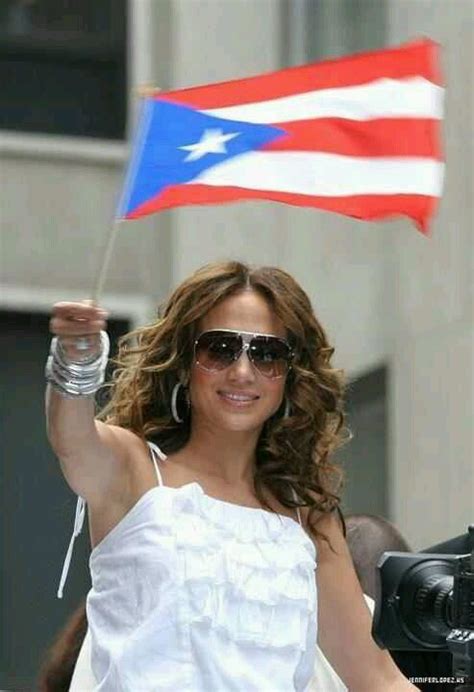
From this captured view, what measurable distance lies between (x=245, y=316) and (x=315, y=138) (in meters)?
0.60

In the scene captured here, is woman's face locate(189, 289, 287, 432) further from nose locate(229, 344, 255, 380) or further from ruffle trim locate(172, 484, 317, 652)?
ruffle trim locate(172, 484, 317, 652)

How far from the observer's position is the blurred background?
10484mm

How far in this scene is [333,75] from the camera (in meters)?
4.70

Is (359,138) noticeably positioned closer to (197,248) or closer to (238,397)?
(238,397)

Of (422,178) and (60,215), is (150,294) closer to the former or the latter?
(60,215)

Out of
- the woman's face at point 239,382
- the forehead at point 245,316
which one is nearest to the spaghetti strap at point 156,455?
the woman's face at point 239,382

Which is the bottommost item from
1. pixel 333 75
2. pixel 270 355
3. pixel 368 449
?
pixel 368 449

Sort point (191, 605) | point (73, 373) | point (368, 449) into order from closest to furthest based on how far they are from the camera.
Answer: point (73, 373)
point (191, 605)
point (368, 449)

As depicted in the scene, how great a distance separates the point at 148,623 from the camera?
13.2ft

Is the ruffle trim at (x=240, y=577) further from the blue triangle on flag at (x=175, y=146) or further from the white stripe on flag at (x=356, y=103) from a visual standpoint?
the white stripe on flag at (x=356, y=103)

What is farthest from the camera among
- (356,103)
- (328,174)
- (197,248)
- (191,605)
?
(197,248)

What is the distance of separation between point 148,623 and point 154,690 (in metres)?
0.13

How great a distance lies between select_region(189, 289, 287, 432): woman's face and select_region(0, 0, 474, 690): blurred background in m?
6.01

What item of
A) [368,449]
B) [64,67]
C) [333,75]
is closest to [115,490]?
[333,75]
